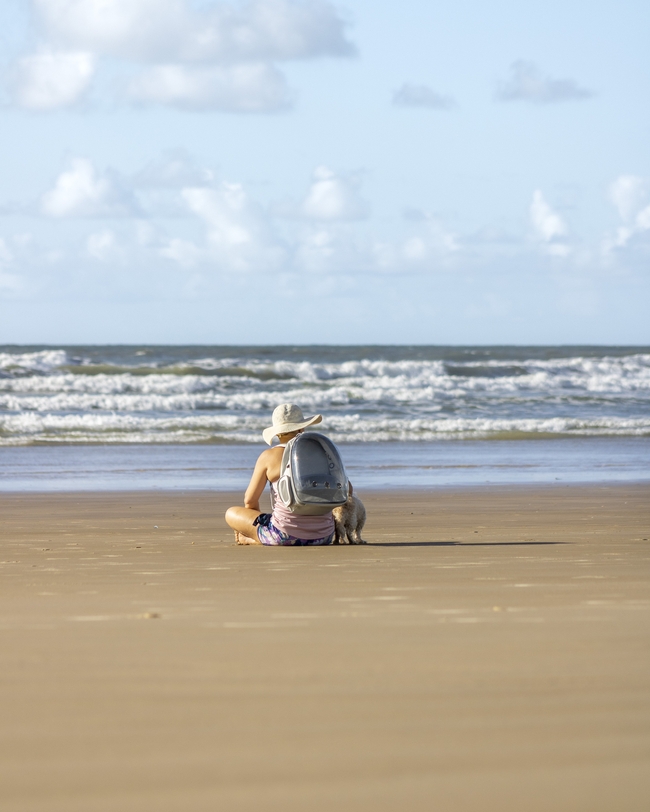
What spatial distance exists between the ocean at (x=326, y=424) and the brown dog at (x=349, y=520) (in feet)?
16.3

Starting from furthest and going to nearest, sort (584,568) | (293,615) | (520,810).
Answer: (584,568) < (293,615) < (520,810)

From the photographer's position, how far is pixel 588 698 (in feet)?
8.93

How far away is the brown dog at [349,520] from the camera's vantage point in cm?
620

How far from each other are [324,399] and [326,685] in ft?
71.3

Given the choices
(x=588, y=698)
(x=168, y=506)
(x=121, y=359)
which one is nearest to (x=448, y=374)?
(x=121, y=359)

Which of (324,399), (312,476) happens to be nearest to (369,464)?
(312,476)

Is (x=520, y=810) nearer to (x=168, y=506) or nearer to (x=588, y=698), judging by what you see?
(x=588, y=698)

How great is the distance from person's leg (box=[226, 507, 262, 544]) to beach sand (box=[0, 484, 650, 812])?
84 cm

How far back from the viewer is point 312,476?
19.2 feet

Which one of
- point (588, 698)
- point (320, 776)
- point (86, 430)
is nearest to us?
point (320, 776)

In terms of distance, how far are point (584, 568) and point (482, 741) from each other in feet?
9.35

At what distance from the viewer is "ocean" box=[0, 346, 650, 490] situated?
12.7m

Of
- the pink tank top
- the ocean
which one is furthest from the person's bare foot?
the ocean

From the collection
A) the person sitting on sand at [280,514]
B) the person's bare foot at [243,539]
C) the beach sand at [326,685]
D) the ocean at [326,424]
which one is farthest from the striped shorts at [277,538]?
the ocean at [326,424]
